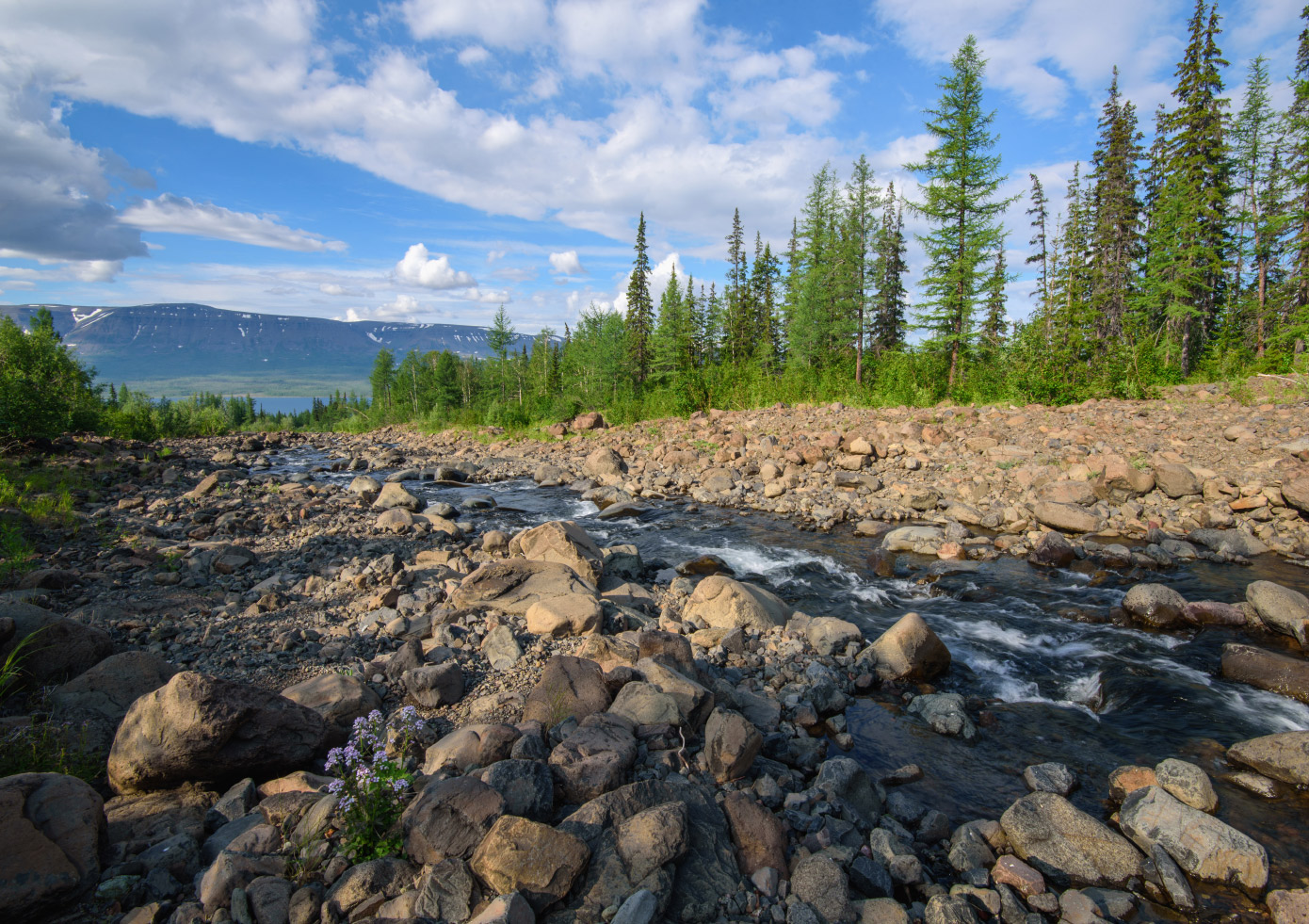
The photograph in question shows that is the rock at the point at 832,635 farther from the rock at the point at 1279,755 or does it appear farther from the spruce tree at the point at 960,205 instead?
the spruce tree at the point at 960,205

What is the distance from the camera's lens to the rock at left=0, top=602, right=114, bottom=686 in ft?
15.1

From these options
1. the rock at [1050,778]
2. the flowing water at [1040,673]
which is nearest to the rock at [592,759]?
the flowing water at [1040,673]

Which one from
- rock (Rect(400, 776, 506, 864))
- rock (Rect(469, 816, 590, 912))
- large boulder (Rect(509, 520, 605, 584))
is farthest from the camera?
large boulder (Rect(509, 520, 605, 584))

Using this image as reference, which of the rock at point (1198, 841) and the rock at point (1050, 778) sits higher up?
the rock at point (1198, 841)

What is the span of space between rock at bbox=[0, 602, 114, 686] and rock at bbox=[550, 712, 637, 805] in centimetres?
457

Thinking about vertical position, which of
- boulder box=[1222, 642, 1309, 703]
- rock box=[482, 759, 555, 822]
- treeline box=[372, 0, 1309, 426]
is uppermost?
treeline box=[372, 0, 1309, 426]

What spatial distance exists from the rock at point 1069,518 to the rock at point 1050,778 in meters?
7.81

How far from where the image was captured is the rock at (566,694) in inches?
179

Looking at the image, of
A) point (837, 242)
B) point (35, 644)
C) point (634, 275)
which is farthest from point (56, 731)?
point (634, 275)

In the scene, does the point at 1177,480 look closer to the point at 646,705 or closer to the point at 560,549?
the point at 560,549

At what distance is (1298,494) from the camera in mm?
10062

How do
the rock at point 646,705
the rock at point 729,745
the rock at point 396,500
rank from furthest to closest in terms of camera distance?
the rock at point 396,500 < the rock at point 646,705 < the rock at point 729,745

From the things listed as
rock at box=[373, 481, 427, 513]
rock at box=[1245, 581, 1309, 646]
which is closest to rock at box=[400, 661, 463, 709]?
rock at box=[373, 481, 427, 513]

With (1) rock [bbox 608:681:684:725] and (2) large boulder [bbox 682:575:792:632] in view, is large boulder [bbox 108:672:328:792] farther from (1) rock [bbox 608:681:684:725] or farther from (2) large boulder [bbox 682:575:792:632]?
(2) large boulder [bbox 682:575:792:632]
